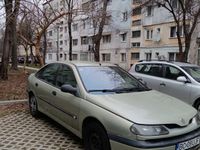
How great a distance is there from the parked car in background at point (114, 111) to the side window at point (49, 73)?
0.10ft

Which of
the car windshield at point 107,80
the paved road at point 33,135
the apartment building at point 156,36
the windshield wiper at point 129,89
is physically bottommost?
the paved road at point 33,135

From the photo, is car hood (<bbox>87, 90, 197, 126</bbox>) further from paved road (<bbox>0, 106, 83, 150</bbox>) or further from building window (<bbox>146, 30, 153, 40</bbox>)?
building window (<bbox>146, 30, 153, 40</bbox>)

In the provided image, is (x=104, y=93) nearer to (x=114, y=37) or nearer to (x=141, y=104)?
(x=141, y=104)

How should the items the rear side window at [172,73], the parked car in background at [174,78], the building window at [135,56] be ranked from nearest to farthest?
1. the parked car in background at [174,78]
2. the rear side window at [172,73]
3. the building window at [135,56]

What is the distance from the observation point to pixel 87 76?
5.09 m

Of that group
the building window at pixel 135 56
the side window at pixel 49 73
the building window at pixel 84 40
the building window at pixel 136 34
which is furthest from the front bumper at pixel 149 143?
the building window at pixel 84 40

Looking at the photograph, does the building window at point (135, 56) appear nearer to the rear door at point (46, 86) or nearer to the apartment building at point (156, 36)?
the apartment building at point (156, 36)

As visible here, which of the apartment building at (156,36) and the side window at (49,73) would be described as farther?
the apartment building at (156,36)

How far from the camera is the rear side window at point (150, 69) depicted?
8703 millimetres

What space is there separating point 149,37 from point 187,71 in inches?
1121

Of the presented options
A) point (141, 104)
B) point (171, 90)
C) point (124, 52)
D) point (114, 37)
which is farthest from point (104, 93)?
point (114, 37)

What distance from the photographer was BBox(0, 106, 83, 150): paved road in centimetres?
495

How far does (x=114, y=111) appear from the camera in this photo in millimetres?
3930

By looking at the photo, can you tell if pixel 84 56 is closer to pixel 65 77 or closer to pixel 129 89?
pixel 65 77
